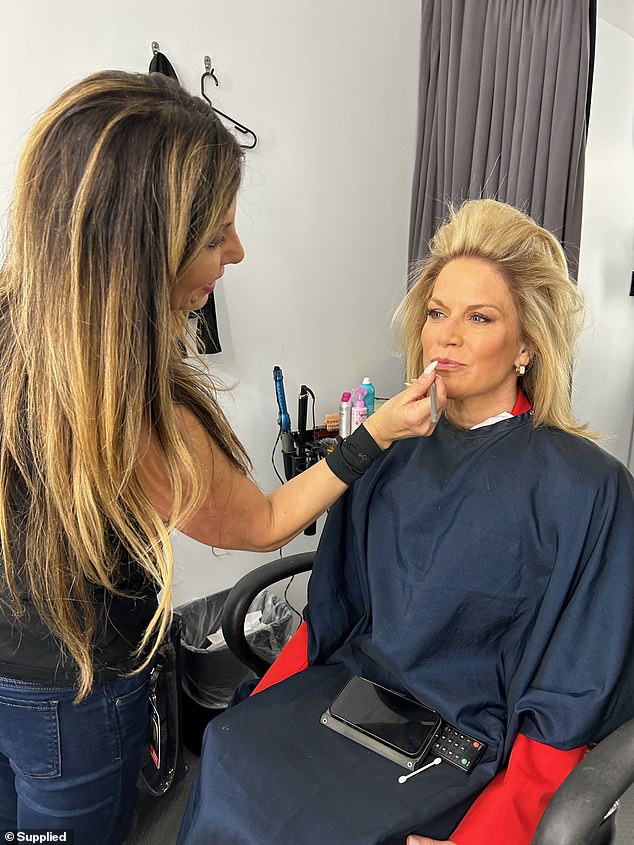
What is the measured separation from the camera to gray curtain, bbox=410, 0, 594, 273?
1.77m

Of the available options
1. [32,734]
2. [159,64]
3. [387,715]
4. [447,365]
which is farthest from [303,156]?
[32,734]

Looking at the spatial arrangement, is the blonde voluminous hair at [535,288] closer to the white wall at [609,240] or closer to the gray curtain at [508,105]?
the gray curtain at [508,105]

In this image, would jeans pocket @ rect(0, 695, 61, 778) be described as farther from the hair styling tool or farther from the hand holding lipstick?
the hair styling tool

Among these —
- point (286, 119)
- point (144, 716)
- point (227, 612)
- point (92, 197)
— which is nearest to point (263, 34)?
point (286, 119)

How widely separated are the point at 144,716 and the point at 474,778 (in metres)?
0.54

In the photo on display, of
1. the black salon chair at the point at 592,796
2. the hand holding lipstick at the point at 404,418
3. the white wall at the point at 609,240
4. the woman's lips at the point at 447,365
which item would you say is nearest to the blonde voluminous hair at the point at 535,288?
the woman's lips at the point at 447,365

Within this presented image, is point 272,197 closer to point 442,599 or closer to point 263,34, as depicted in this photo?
point 263,34

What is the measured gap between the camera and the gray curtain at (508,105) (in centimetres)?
177

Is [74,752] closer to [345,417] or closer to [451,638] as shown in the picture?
[451,638]

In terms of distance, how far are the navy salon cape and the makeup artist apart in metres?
0.23

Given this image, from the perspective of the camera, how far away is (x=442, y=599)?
120cm

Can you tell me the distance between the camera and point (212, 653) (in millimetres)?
1863

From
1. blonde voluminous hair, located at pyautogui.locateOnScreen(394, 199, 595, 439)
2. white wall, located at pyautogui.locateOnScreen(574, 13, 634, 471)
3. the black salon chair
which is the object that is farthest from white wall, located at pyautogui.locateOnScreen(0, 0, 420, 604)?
the black salon chair

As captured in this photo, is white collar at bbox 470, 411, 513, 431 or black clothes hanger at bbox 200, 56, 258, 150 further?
black clothes hanger at bbox 200, 56, 258, 150
